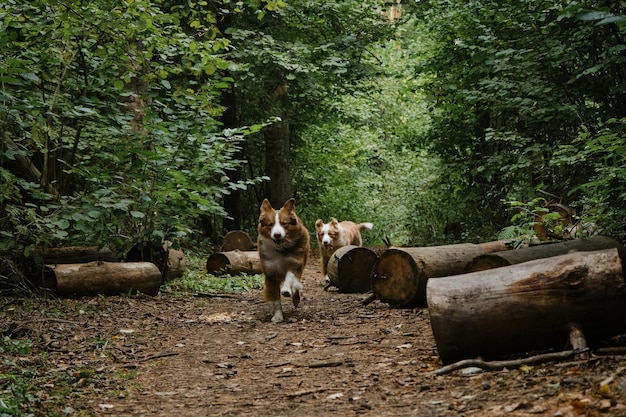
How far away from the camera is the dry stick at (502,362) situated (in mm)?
4352

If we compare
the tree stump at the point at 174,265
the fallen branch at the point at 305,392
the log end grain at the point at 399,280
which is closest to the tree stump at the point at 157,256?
the tree stump at the point at 174,265

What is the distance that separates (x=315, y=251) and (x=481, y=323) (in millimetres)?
17120

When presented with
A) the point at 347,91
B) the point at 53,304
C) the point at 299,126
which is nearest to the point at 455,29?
the point at 347,91

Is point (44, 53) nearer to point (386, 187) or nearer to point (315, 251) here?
point (315, 251)

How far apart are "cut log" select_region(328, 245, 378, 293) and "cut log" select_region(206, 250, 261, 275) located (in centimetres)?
288

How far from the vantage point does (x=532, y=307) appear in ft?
15.2

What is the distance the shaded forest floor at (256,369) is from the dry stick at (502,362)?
8 centimetres

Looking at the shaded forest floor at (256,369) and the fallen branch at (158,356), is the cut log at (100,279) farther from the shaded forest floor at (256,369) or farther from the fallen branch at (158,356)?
the fallen branch at (158,356)

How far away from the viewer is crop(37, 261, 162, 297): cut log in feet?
28.3

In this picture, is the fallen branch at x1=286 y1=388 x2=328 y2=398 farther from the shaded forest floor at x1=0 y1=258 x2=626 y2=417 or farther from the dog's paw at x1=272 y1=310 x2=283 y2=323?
the dog's paw at x1=272 y1=310 x2=283 y2=323

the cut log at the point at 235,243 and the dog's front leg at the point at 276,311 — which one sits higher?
the cut log at the point at 235,243

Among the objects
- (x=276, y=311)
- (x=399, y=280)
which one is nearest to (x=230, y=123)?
(x=276, y=311)

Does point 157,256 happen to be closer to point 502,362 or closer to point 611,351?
point 502,362

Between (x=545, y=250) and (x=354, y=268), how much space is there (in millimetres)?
4479
